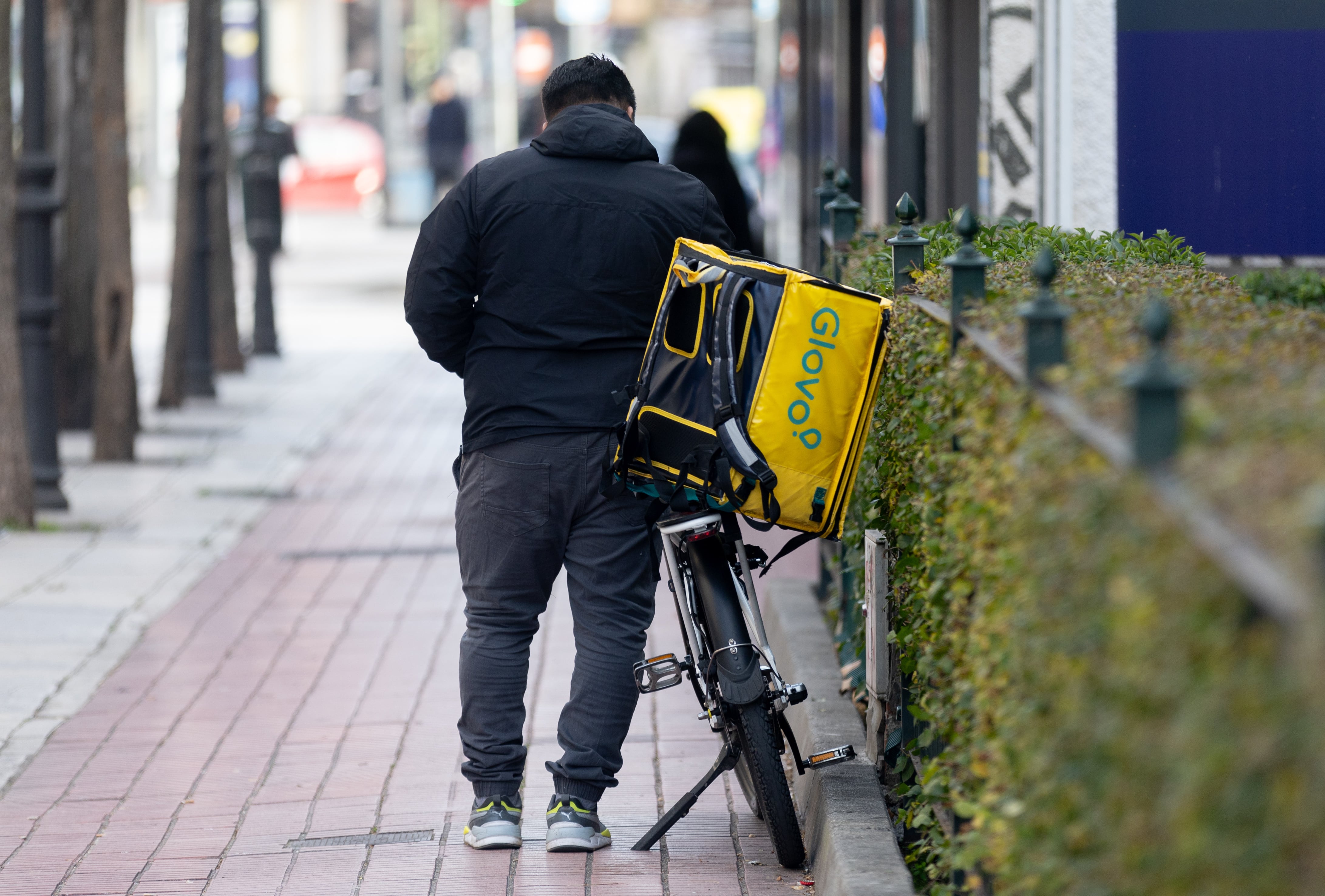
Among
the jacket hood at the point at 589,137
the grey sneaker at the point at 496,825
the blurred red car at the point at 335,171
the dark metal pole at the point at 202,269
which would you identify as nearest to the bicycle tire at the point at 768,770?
the grey sneaker at the point at 496,825

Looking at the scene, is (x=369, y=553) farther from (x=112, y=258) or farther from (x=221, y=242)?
(x=221, y=242)

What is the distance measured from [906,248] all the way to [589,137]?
76cm

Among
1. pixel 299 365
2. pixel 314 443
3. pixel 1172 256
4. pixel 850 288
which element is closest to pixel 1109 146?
pixel 1172 256

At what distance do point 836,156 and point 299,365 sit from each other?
4.95 metres

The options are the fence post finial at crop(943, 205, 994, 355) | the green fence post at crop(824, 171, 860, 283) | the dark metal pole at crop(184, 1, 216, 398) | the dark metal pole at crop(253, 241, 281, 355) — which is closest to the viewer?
the fence post finial at crop(943, 205, 994, 355)

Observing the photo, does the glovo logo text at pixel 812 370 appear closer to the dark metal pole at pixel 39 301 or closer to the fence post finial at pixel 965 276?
the fence post finial at pixel 965 276

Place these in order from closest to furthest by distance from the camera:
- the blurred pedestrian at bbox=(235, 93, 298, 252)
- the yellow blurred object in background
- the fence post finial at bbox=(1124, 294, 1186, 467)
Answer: the fence post finial at bbox=(1124, 294, 1186, 467)
the blurred pedestrian at bbox=(235, 93, 298, 252)
the yellow blurred object in background

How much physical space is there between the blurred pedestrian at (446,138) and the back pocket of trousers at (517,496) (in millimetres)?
25005

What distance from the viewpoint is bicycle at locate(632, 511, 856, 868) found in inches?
150

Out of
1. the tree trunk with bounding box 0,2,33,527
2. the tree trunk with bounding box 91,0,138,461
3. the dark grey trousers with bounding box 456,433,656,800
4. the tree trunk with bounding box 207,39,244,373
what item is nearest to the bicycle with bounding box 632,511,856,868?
the dark grey trousers with bounding box 456,433,656,800

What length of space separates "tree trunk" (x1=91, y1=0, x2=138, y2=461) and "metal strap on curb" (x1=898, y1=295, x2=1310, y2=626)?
28.4 feet

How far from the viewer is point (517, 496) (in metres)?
3.96

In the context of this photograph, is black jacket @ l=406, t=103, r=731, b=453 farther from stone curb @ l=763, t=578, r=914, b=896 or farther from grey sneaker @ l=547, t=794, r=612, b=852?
stone curb @ l=763, t=578, r=914, b=896

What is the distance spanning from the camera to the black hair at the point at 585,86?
4.04 metres
